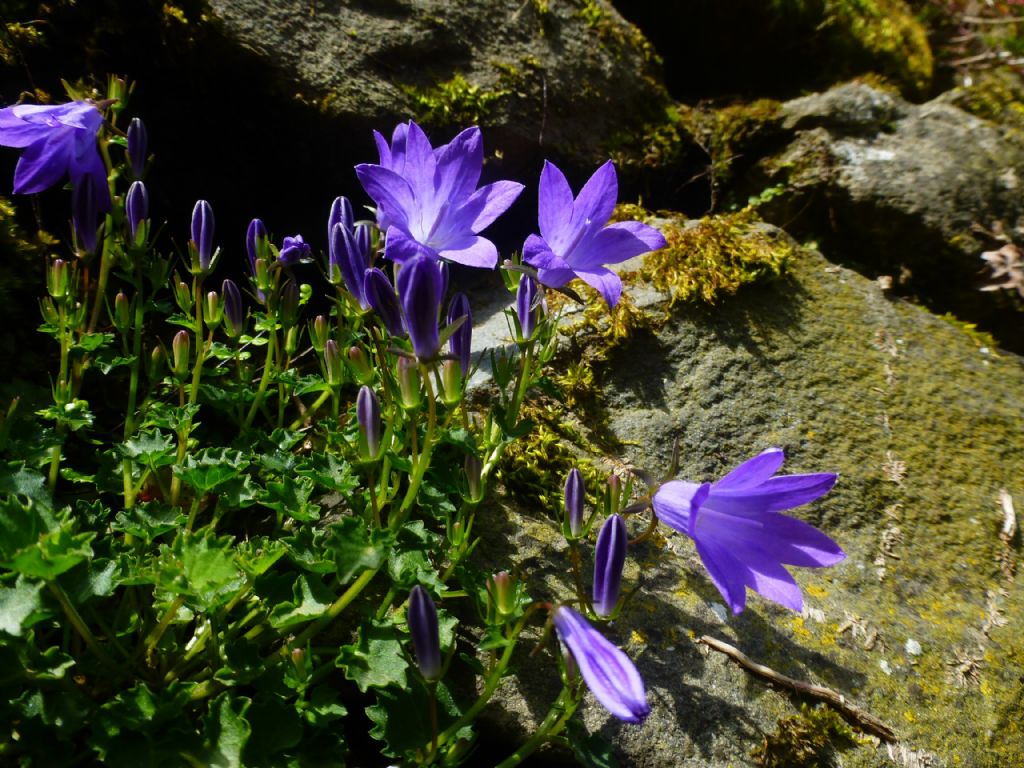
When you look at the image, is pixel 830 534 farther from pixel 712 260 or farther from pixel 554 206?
pixel 554 206

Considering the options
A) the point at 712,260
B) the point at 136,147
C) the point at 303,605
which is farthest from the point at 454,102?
the point at 303,605

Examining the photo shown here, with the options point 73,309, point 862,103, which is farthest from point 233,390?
point 862,103

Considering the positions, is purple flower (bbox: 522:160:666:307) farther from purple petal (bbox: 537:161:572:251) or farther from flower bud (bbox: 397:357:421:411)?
flower bud (bbox: 397:357:421:411)

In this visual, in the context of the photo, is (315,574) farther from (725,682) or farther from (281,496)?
(725,682)

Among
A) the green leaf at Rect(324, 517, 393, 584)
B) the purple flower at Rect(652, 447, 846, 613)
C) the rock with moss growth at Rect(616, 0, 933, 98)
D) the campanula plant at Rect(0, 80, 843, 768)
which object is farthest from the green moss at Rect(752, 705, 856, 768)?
the rock with moss growth at Rect(616, 0, 933, 98)

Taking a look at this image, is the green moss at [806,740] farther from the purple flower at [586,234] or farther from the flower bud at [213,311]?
the flower bud at [213,311]

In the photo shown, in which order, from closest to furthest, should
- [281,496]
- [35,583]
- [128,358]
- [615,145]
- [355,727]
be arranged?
[35,583] < [281,496] < [355,727] < [128,358] < [615,145]

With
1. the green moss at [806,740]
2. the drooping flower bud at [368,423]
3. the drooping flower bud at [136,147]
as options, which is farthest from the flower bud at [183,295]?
the green moss at [806,740]
